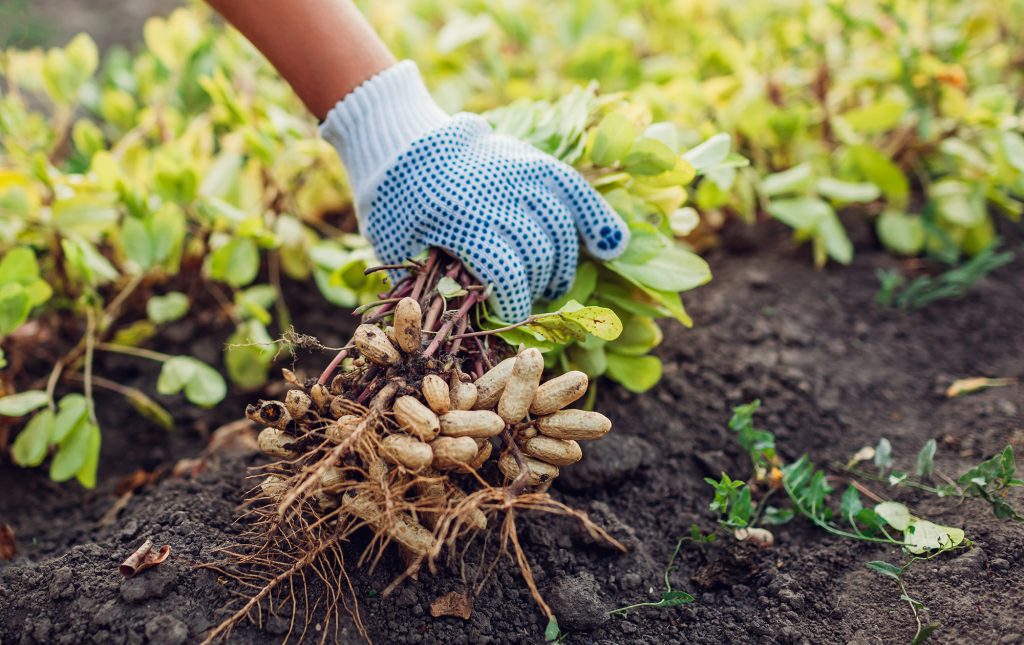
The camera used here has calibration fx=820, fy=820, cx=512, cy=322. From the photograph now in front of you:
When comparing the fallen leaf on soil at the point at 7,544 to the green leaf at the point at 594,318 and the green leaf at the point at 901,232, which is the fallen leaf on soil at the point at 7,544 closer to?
the green leaf at the point at 594,318

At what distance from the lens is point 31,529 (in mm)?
1245

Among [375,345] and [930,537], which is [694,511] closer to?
[930,537]


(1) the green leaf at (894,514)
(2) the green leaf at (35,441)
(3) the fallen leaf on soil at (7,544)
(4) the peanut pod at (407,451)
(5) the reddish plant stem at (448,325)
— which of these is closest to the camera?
(4) the peanut pod at (407,451)

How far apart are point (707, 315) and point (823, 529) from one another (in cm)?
49

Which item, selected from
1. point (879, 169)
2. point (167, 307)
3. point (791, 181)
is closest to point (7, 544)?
point (167, 307)

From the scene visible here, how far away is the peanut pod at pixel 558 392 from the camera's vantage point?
901 mm

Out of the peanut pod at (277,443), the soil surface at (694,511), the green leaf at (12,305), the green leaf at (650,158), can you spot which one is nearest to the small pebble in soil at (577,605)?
the soil surface at (694,511)

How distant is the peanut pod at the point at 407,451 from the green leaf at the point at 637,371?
467 mm

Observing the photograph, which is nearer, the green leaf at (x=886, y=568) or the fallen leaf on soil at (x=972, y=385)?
the green leaf at (x=886, y=568)

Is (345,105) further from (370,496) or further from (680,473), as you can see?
(680,473)

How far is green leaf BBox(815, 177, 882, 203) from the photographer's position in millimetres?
1559

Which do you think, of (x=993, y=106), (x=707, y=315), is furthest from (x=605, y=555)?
(x=993, y=106)

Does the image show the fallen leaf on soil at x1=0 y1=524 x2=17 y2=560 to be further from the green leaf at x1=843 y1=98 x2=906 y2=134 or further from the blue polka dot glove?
the green leaf at x1=843 y1=98 x2=906 y2=134

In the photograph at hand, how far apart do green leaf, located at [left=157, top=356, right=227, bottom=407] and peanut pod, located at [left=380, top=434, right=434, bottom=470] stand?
572 mm
